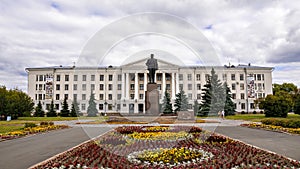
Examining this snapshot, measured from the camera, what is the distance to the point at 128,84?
5962cm

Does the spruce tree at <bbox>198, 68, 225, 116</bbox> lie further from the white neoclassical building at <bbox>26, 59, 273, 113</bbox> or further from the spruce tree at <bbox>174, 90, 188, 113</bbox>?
the white neoclassical building at <bbox>26, 59, 273, 113</bbox>

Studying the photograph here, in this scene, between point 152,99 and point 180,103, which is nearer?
point 152,99

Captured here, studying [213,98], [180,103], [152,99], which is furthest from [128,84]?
[152,99]

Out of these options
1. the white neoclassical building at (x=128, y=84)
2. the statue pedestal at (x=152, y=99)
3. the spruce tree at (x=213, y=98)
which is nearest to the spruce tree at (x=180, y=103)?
the spruce tree at (x=213, y=98)

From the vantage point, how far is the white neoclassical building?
59.2m

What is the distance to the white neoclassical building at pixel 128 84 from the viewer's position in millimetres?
59250

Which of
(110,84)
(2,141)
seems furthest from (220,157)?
(110,84)

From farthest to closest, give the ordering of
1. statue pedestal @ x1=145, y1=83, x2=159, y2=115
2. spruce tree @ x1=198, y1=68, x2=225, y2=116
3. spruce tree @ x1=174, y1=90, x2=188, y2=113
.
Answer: spruce tree @ x1=174, y1=90, x2=188, y2=113
spruce tree @ x1=198, y1=68, x2=225, y2=116
statue pedestal @ x1=145, y1=83, x2=159, y2=115

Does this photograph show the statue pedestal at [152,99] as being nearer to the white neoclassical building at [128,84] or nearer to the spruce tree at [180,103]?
the spruce tree at [180,103]

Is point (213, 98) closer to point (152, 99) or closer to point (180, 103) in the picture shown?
point (180, 103)

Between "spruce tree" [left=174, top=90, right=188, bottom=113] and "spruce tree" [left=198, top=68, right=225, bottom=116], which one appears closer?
"spruce tree" [left=198, top=68, right=225, bottom=116]

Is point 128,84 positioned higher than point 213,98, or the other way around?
point 128,84

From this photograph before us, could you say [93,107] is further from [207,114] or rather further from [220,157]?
[220,157]

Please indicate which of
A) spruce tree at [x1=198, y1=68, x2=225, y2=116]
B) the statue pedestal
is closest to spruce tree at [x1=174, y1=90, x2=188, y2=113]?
spruce tree at [x1=198, y1=68, x2=225, y2=116]
